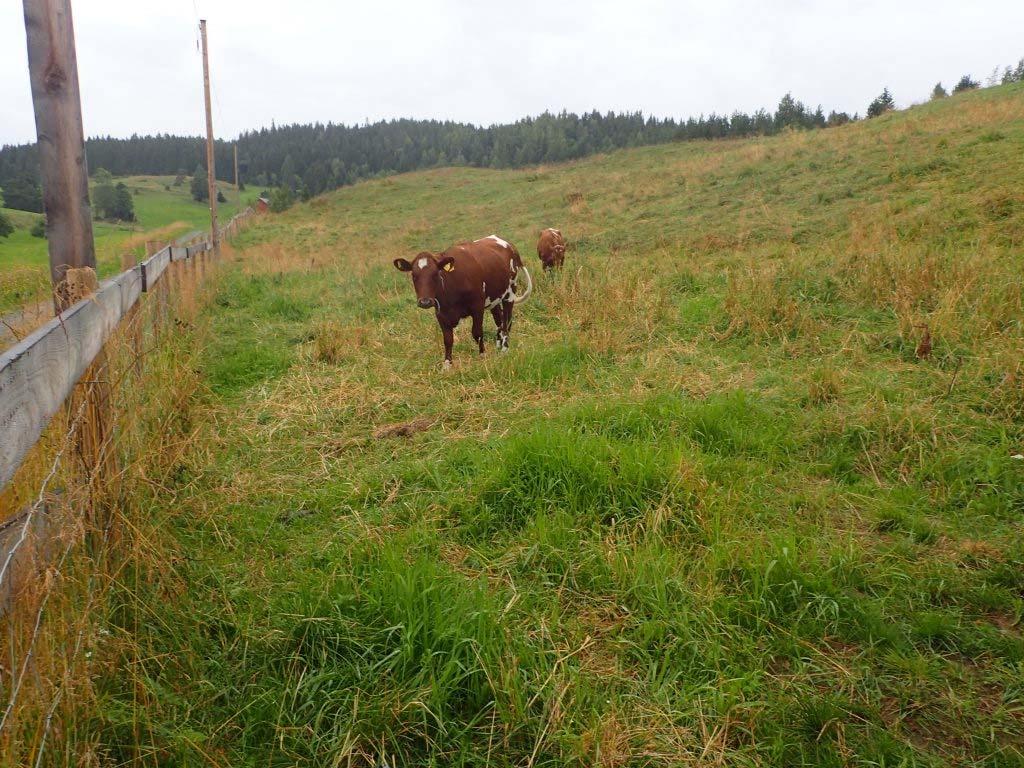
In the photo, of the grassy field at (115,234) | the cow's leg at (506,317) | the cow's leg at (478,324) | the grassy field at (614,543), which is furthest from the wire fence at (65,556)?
the cow's leg at (506,317)

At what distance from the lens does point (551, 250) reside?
12.6 metres

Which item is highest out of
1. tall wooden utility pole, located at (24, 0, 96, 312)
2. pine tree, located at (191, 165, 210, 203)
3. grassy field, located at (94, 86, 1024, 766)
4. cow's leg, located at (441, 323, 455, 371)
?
pine tree, located at (191, 165, 210, 203)

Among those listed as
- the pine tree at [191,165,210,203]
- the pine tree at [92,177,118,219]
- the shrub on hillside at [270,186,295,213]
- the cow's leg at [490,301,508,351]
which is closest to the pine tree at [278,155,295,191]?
the pine tree at [191,165,210,203]

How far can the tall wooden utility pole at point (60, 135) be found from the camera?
266cm

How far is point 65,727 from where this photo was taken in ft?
5.82

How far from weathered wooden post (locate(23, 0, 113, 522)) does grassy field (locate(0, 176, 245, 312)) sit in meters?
1.87

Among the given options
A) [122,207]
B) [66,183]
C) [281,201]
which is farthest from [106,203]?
[66,183]

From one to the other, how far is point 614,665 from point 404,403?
12.1 ft

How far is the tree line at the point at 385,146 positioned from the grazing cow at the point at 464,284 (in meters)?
49.6

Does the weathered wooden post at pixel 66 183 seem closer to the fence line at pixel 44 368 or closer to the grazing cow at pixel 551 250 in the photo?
the fence line at pixel 44 368

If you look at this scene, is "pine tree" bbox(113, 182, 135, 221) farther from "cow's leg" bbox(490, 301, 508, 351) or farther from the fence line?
the fence line

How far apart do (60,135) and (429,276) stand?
169 inches

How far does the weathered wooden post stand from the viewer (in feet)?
8.54

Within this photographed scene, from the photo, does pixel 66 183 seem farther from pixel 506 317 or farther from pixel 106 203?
pixel 106 203
